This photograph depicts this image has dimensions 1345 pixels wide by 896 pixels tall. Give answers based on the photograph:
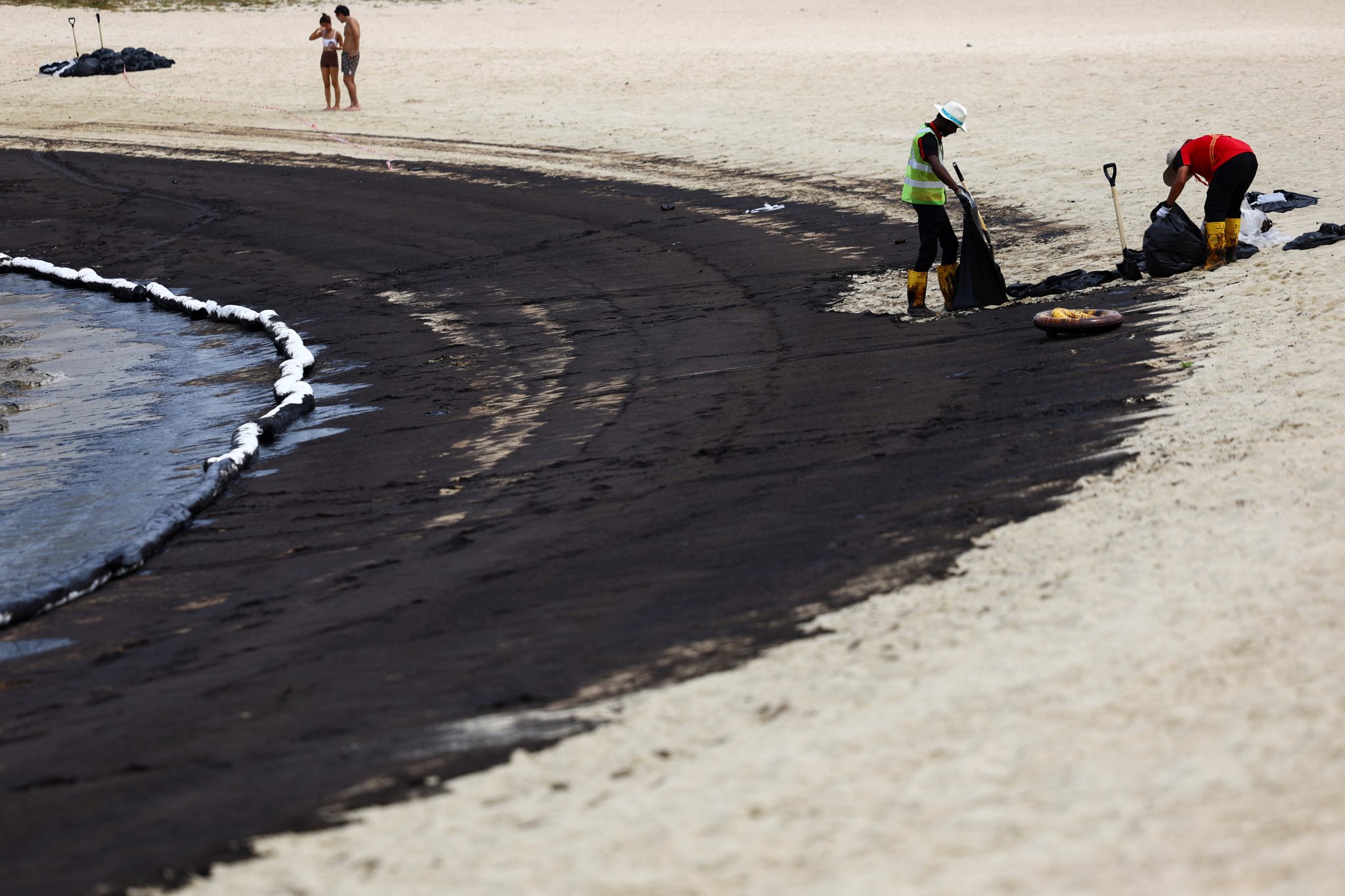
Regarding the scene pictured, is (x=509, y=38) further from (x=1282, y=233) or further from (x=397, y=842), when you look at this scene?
(x=397, y=842)

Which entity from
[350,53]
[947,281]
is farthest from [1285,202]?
[350,53]

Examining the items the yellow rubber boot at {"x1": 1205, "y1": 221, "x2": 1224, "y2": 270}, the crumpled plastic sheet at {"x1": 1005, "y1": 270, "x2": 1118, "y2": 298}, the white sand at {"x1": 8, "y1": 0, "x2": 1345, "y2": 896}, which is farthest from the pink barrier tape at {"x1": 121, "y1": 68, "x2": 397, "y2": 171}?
the white sand at {"x1": 8, "y1": 0, "x2": 1345, "y2": 896}

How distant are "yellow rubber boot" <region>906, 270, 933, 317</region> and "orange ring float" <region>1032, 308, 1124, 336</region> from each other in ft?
4.62

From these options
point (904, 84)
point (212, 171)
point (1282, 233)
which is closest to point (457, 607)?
point (1282, 233)

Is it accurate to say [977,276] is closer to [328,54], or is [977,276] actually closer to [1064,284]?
[1064,284]

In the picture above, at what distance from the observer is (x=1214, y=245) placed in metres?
11.5

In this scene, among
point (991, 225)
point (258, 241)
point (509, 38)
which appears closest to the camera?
point (991, 225)

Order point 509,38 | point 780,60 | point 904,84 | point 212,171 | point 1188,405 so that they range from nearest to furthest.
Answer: point 1188,405, point 212,171, point 904,84, point 780,60, point 509,38

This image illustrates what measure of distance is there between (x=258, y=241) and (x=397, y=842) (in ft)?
48.2

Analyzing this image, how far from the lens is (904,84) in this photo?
26547 millimetres

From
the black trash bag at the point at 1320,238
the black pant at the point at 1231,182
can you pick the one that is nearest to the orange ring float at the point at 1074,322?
the black pant at the point at 1231,182

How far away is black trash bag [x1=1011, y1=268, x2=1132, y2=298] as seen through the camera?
11766 mm

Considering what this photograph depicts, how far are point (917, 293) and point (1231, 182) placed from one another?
8.74ft

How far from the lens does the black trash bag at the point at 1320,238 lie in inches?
453
